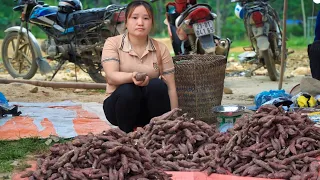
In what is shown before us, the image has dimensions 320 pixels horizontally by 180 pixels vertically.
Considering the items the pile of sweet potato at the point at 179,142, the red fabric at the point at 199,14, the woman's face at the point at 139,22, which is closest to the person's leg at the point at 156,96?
the woman's face at the point at 139,22

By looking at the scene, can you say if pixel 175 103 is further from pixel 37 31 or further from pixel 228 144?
pixel 37 31

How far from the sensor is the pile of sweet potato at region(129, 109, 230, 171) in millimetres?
4059

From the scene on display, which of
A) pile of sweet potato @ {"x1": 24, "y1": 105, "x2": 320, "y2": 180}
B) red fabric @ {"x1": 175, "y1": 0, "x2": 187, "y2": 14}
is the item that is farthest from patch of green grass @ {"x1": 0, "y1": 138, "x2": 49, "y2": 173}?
red fabric @ {"x1": 175, "y1": 0, "x2": 187, "y2": 14}

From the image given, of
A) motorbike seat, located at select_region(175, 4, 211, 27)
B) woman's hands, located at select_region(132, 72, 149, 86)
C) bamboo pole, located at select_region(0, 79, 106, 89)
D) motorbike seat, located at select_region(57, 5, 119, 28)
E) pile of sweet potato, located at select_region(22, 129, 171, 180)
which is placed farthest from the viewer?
motorbike seat, located at select_region(57, 5, 119, 28)

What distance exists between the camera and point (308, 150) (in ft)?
13.2

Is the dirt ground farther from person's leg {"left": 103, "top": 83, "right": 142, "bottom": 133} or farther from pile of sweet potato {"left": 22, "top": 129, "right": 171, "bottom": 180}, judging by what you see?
pile of sweet potato {"left": 22, "top": 129, "right": 171, "bottom": 180}

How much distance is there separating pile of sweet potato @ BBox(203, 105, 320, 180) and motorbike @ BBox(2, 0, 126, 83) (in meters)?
4.58

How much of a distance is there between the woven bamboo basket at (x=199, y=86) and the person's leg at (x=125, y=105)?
0.89 metres

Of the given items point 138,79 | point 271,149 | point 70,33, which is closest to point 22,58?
point 70,33

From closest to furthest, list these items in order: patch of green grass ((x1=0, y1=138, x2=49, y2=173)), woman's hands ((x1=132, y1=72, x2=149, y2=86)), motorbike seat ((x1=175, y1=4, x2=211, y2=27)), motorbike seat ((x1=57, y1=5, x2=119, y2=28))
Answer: patch of green grass ((x1=0, y1=138, x2=49, y2=173)) → woman's hands ((x1=132, y1=72, x2=149, y2=86)) → motorbike seat ((x1=175, y1=4, x2=211, y2=27)) → motorbike seat ((x1=57, y1=5, x2=119, y2=28))

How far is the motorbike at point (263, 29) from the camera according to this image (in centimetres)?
939

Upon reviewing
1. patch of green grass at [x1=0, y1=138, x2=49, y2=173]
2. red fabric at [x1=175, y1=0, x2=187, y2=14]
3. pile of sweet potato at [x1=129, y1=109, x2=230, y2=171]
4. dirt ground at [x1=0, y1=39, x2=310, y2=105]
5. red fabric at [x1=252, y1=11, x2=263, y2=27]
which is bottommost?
dirt ground at [x1=0, y1=39, x2=310, y2=105]

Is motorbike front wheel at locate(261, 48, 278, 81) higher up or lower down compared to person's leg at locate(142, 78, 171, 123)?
lower down

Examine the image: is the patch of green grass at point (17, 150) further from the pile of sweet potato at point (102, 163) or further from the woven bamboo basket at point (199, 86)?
the woven bamboo basket at point (199, 86)
